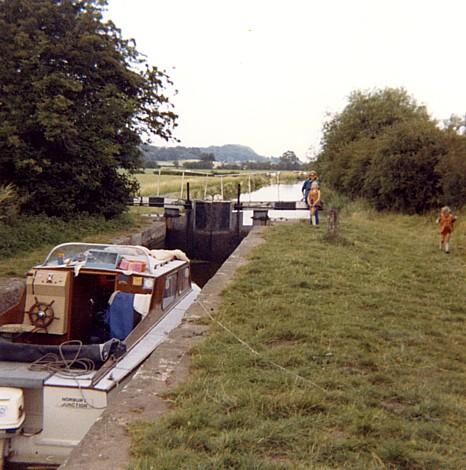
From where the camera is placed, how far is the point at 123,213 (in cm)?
2062

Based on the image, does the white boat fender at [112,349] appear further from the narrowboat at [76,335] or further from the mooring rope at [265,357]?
the mooring rope at [265,357]

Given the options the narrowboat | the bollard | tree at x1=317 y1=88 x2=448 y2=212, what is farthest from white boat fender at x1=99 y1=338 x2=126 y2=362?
tree at x1=317 y1=88 x2=448 y2=212

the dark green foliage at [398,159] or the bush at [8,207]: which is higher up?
the dark green foliage at [398,159]

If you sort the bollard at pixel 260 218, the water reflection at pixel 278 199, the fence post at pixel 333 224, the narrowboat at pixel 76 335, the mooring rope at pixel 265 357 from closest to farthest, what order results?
the mooring rope at pixel 265 357
the narrowboat at pixel 76 335
the fence post at pixel 333 224
the bollard at pixel 260 218
the water reflection at pixel 278 199

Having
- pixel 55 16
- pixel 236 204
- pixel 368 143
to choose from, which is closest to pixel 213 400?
pixel 55 16

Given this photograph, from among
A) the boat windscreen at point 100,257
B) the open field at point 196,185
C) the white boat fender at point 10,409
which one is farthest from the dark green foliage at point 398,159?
the white boat fender at point 10,409

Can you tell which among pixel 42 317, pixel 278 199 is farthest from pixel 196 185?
pixel 42 317

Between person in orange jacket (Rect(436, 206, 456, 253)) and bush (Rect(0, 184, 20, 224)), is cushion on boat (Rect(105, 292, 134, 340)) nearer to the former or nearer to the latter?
bush (Rect(0, 184, 20, 224))

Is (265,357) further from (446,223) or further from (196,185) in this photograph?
(196,185)

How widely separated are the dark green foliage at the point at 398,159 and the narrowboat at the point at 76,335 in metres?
14.7

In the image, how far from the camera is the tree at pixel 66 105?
1614 cm

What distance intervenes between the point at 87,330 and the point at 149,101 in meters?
12.7

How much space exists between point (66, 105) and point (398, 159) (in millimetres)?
13372

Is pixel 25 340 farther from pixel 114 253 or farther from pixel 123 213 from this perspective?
pixel 123 213
